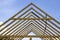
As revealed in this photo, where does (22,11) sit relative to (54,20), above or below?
above

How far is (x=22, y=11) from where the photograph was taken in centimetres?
1438

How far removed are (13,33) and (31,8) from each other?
577 centimetres

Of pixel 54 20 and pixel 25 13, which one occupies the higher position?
pixel 25 13

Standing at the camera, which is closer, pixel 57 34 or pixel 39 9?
pixel 39 9

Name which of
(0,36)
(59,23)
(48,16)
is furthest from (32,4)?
(0,36)

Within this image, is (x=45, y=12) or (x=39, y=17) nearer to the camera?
(x=45, y=12)

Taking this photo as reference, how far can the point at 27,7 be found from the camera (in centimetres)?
1433

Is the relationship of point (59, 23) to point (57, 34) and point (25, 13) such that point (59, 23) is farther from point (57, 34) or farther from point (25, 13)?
point (57, 34)

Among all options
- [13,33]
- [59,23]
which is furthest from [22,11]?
[13,33]

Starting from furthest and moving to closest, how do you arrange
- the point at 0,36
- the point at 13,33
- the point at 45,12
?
1. the point at 13,33
2. the point at 0,36
3. the point at 45,12

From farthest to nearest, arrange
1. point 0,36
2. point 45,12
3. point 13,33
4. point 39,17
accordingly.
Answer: point 13,33, point 0,36, point 39,17, point 45,12

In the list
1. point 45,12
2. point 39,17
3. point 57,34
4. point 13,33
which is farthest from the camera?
point 13,33

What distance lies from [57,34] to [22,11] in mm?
4625

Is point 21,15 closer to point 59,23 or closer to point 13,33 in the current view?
point 59,23
